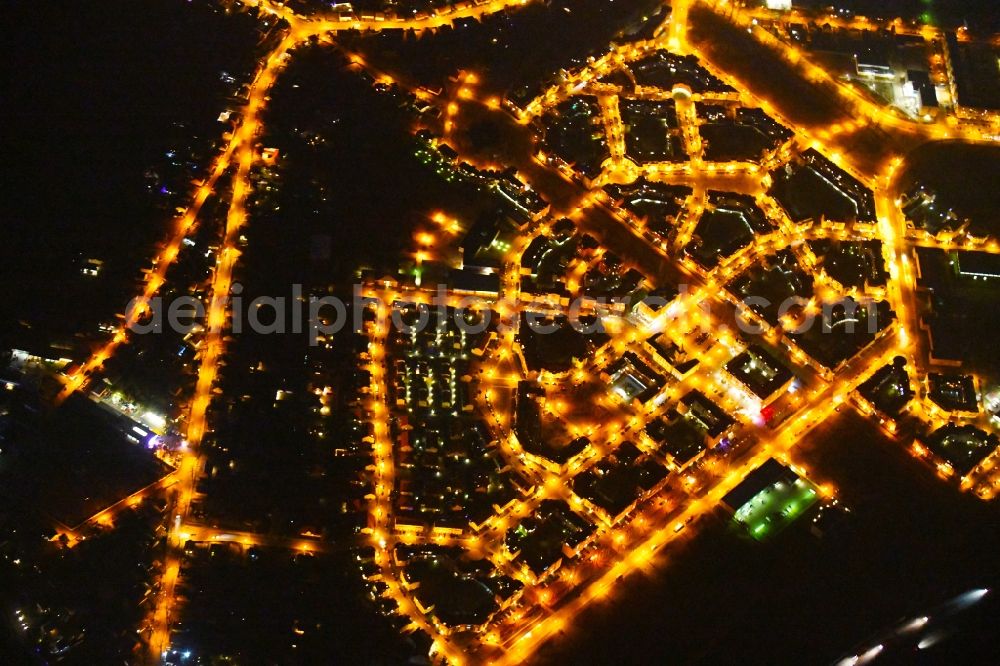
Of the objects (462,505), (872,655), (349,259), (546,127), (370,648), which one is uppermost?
(546,127)

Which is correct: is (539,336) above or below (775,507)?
above

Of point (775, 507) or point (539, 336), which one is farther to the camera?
point (539, 336)

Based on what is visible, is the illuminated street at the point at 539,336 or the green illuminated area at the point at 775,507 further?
the green illuminated area at the point at 775,507

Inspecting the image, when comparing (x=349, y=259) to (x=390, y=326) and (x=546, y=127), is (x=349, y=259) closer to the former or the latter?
(x=390, y=326)

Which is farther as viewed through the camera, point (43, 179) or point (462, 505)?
point (43, 179)

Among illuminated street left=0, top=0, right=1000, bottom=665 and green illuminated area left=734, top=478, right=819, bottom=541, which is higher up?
illuminated street left=0, top=0, right=1000, bottom=665

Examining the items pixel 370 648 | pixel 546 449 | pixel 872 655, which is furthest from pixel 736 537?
pixel 370 648

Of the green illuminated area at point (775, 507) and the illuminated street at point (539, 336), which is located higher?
the illuminated street at point (539, 336)

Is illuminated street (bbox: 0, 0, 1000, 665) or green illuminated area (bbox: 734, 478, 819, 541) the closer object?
illuminated street (bbox: 0, 0, 1000, 665)
